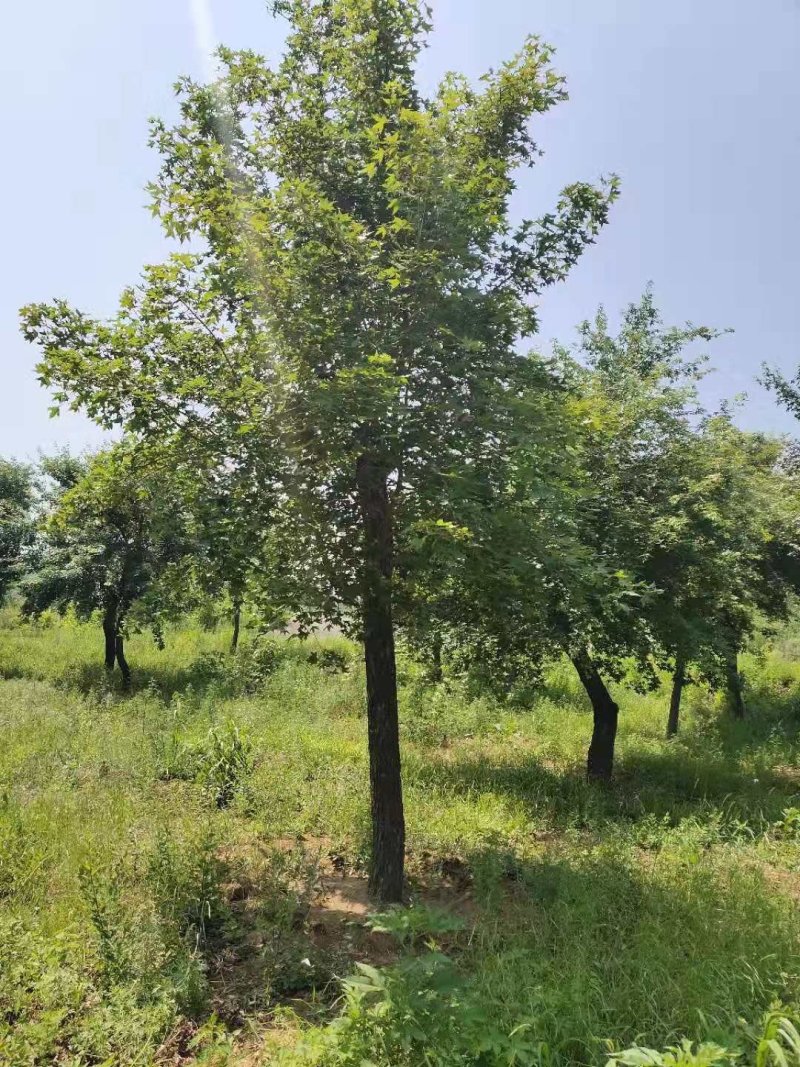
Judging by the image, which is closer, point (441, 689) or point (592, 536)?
point (592, 536)

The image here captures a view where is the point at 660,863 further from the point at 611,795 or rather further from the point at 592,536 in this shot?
the point at 592,536

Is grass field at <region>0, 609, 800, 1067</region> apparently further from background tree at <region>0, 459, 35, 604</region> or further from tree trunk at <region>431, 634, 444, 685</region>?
background tree at <region>0, 459, 35, 604</region>

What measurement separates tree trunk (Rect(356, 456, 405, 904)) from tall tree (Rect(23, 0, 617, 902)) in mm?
22

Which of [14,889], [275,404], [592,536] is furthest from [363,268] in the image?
[14,889]

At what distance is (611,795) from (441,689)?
3.54 metres

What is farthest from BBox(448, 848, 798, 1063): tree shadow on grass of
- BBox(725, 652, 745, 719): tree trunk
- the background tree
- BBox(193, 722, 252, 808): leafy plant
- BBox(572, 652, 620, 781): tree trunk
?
the background tree

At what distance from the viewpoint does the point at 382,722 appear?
650 cm

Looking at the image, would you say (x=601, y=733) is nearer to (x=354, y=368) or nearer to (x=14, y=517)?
(x=354, y=368)

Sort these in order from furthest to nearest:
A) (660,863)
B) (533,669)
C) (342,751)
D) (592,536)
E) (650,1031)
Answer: (342,751) < (533,669) < (592,536) < (660,863) < (650,1031)

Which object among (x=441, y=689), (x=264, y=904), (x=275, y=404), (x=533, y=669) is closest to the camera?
(x=275, y=404)

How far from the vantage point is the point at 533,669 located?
10148mm

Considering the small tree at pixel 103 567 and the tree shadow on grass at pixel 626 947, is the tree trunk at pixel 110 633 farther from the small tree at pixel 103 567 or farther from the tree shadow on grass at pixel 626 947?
the tree shadow on grass at pixel 626 947

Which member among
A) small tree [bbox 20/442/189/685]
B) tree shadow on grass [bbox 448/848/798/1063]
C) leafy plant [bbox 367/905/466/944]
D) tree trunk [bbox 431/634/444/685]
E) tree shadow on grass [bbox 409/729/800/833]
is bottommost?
tree shadow on grass [bbox 409/729/800/833]

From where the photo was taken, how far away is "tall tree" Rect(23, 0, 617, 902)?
205 inches
